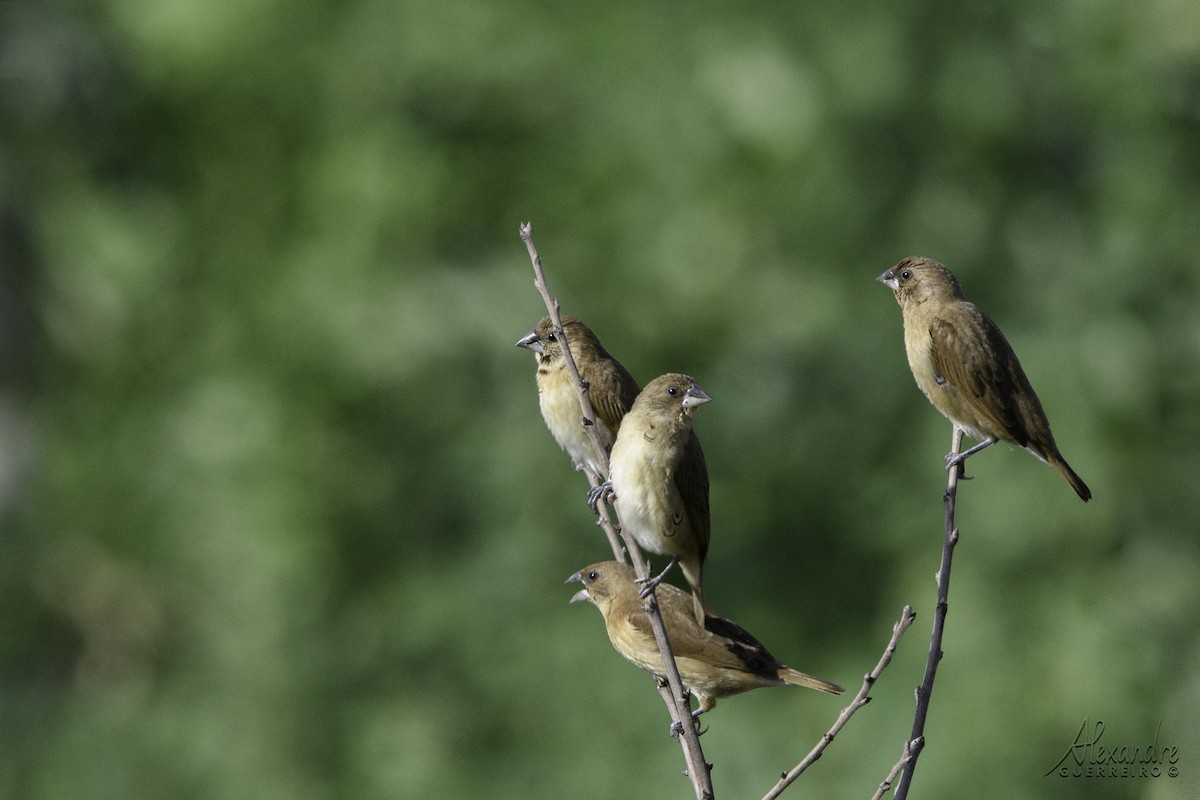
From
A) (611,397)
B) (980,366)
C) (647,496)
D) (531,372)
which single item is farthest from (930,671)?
(531,372)

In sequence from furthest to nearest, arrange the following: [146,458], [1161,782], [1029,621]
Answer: [146,458], [1029,621], [1161,782]

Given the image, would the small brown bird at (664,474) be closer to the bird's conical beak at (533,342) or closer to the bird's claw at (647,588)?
the bird's claw at (647,588)

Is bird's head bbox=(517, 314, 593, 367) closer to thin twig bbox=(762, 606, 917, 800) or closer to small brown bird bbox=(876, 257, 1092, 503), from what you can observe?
small brown bird bbox=(876, 257, 1092, 503)

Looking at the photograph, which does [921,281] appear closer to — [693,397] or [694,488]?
[693,397]

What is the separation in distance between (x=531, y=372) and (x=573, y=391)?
6.48m

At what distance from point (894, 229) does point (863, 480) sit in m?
2.18

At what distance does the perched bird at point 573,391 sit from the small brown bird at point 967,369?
58.0 inches

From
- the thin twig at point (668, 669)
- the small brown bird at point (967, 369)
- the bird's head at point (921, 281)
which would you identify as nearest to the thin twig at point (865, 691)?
the thin twig at point (668, 669)

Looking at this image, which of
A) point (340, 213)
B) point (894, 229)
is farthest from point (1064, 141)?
point (340, 213)

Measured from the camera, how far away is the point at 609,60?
14.3 m

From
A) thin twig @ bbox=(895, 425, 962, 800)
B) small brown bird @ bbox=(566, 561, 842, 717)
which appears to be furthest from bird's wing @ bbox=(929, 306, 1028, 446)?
small brown bird @ bbox=(566, 561, 842, 717)

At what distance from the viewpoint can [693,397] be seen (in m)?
4.96

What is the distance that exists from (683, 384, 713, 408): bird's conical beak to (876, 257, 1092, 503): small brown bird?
0.74 meters

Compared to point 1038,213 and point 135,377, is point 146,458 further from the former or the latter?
point 1038,213
